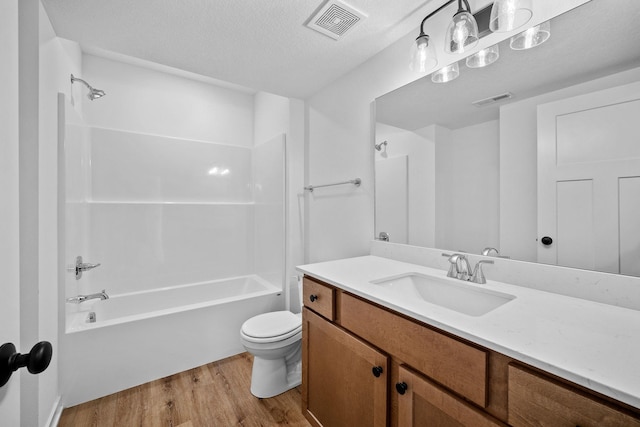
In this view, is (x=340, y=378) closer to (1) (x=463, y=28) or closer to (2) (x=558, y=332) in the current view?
(2) (x=558, y=332)

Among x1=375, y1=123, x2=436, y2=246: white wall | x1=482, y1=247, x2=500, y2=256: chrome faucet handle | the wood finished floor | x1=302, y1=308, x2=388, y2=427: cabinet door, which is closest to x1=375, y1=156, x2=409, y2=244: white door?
x1=375, y1=123, x2=436, y2=246: white wall

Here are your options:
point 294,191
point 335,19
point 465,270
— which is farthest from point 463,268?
point 294,191

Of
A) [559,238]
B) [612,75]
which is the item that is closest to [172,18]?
[612,75]

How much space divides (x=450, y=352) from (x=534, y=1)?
1.34 metres

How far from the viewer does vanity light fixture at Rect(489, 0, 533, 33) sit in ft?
3.20

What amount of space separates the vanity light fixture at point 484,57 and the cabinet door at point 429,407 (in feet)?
4.32

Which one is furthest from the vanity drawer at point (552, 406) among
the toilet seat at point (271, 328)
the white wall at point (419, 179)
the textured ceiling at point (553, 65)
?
the toilet seat at point (271, 328)

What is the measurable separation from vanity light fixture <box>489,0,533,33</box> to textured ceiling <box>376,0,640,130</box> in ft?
0.45

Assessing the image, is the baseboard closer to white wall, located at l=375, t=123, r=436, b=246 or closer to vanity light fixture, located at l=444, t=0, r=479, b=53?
white wall, located at l=375, t=123, r=436, b=246

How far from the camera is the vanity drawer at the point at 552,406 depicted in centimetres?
52

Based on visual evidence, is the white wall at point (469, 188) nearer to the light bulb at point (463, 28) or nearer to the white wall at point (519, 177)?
the white wall at point (519, 177)

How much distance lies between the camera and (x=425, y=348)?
846 millimetres

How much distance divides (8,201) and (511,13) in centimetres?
156

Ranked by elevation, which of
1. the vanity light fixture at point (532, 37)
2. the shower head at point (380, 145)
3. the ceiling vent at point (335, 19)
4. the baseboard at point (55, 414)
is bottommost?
the baseboard at point (55, 414)
